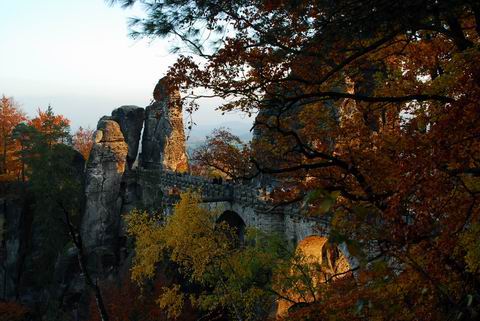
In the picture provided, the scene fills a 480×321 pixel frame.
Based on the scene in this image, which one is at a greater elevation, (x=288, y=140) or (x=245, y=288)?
(x=288, y=140)

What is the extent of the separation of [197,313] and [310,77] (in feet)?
81.7

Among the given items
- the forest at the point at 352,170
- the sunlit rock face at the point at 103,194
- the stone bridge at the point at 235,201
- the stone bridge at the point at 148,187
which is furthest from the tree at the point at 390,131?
the sunlit rock face at the point at 103,194

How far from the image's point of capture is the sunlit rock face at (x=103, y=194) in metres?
40.2

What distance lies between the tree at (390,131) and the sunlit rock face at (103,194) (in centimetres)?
3165

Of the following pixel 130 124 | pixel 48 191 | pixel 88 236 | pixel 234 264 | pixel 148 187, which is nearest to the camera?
pixel 234 264

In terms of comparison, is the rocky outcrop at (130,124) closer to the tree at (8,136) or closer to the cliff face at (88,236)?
the cliff face at (88,236)

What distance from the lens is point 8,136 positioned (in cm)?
4338

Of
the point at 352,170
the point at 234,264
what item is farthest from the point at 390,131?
the point at 234,264

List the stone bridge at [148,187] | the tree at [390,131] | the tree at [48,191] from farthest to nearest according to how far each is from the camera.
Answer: the tree at [48,191]
the stone bridge at [148,187]
the tree at [390,131]

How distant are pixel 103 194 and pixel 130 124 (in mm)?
12009

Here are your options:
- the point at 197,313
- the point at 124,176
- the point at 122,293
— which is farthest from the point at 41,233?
the point at 197,313

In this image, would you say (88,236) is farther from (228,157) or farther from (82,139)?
(82,139)

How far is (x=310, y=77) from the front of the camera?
29.6 ft

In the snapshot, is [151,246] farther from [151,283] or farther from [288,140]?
[288,140]
